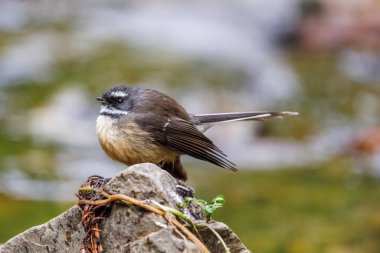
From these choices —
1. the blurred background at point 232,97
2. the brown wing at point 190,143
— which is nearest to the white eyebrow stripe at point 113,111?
the brown wing at point 190,143

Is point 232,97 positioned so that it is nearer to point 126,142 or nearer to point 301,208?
point 301,208

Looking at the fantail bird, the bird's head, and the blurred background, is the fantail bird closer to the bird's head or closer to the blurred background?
the bird's head

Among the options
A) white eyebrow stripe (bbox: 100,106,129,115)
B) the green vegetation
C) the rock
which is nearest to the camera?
the rock

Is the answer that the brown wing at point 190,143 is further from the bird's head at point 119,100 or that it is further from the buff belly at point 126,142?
the bird's head at point 119,100

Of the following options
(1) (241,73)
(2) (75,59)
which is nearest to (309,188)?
(1) (241,73)

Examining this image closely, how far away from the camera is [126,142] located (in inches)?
A: 266

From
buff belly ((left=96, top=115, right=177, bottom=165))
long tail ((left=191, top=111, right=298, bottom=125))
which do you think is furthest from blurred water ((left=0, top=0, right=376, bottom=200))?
buff belly ((left=96, top=115, right=177, bottom=165))

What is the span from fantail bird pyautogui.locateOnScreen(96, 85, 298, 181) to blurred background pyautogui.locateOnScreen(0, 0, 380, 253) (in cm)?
351

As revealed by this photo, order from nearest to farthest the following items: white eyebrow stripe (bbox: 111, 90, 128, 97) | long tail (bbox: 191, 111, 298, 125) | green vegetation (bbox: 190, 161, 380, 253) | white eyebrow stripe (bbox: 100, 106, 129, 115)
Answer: white eyebrow stripe (bbox: 100, 106, 129, 115) < white eyebrow stripe (bbox: 111, 90, 128, 97) < long tail (bbox: 191, 111, 298, 125) < green vegetation (bbox: 190, 161, 380, 253)

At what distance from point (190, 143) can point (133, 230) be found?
231cm

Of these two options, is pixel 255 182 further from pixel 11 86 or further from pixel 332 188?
pixel 11 86

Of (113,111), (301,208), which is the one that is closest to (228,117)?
(113,111)

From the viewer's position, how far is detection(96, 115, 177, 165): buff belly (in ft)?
22.0

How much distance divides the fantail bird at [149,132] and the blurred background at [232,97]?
351cm
